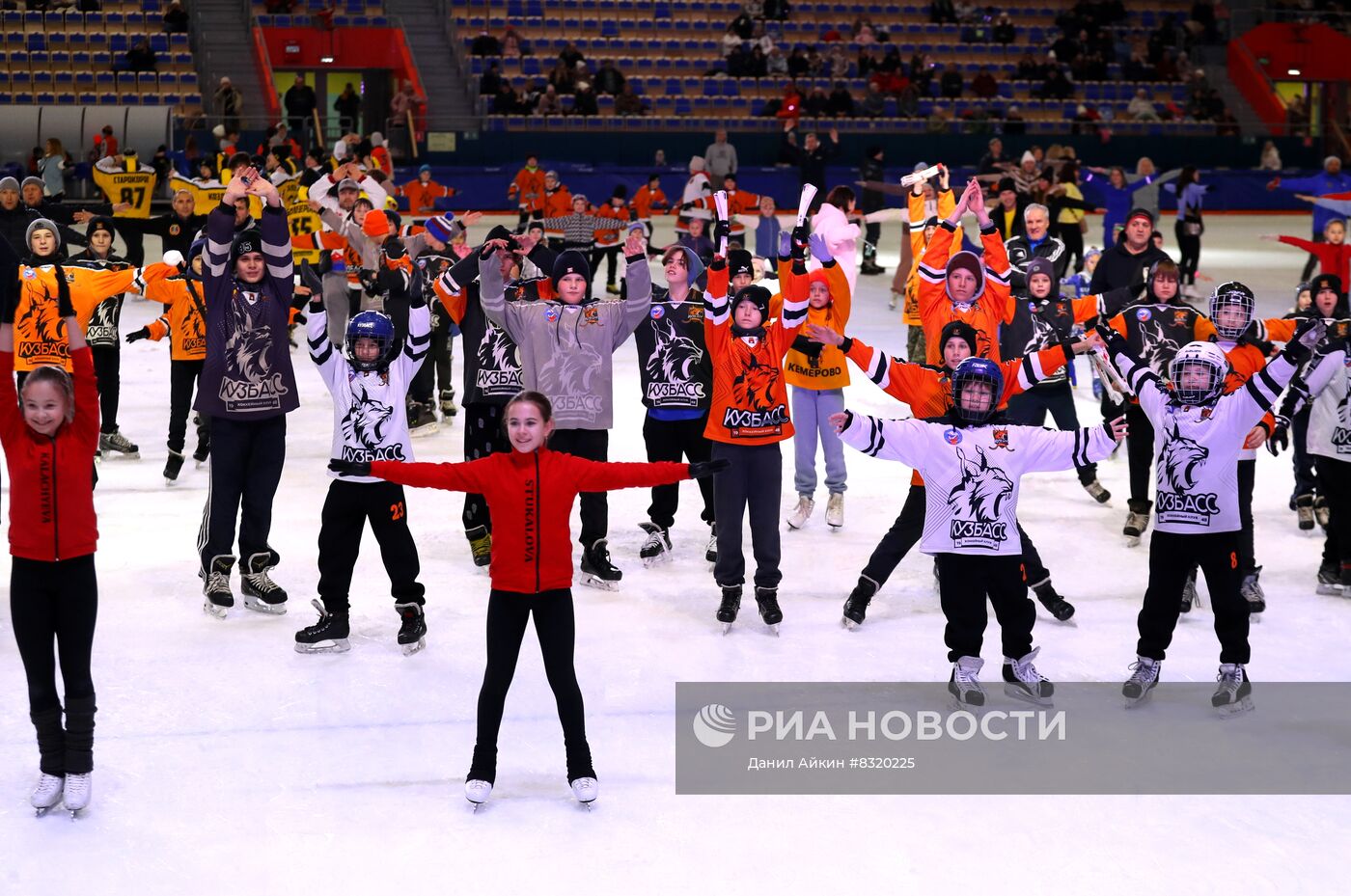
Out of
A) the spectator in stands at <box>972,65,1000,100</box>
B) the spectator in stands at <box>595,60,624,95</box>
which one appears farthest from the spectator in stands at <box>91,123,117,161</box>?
the spectator in stands at <box>972,65,1000,100</box>

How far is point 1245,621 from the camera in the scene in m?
6.24

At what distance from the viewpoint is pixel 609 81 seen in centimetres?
3050

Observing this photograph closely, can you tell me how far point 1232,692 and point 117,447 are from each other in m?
7.45

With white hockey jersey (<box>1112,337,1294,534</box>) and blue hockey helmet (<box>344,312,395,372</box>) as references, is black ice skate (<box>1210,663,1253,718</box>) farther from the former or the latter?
blue hockey helmet (<box>344,312,395,372</box>)

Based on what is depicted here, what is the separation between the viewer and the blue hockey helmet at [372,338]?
6711 mm

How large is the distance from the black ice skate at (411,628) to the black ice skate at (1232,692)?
131 inches

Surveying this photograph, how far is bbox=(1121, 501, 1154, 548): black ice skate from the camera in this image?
8.81 m

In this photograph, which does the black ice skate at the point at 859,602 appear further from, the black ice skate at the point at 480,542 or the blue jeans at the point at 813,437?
the black ice skate at the point at 480,542

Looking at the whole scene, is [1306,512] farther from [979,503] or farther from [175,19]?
[175,19]

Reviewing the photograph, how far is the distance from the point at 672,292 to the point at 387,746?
10.7 ft

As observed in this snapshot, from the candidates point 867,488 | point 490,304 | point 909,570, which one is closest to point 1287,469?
point 867,488

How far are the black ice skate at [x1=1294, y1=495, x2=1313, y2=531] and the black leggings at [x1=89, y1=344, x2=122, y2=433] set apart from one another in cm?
739

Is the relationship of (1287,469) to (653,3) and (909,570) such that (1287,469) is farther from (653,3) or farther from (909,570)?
(653,3)

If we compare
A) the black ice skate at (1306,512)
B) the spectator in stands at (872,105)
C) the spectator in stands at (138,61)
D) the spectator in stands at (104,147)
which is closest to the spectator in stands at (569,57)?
the spectator in stands at (872,105)
